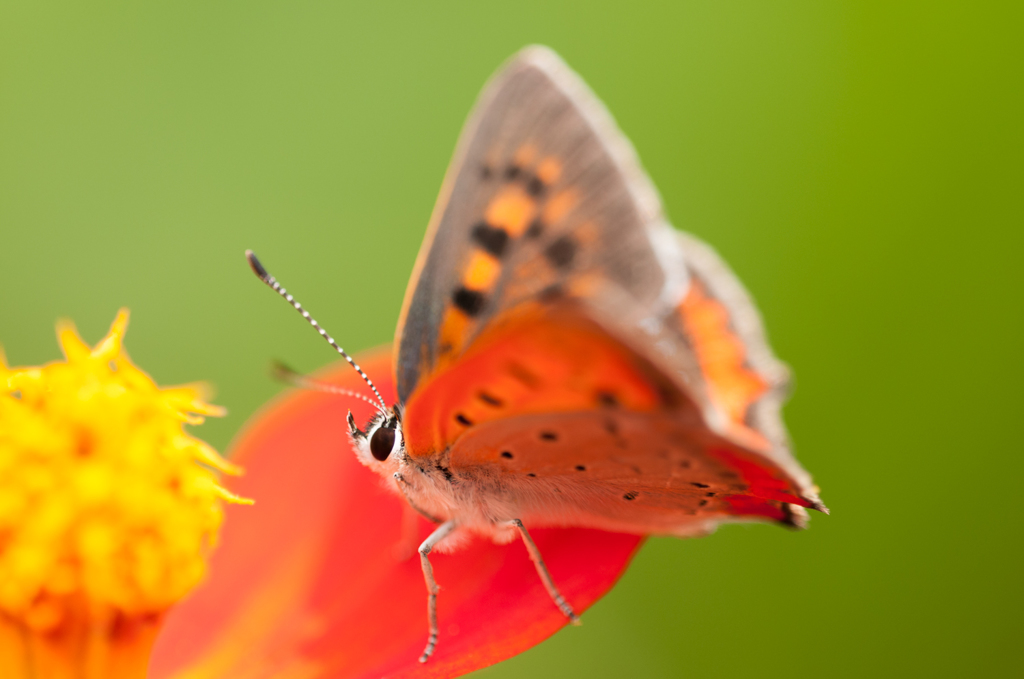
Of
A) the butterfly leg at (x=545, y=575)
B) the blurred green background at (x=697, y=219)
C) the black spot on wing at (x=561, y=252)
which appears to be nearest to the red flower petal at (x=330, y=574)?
the butterfly leg at (x=545, y=575)

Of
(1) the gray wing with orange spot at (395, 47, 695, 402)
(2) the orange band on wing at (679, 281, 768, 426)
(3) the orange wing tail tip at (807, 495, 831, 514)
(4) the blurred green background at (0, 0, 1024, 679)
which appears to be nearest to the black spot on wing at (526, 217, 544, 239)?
(1) the gray wing with orange spot at (395, 47, 695, 402)

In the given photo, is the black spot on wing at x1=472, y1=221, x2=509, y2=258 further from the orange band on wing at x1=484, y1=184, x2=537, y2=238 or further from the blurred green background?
the blurred green background

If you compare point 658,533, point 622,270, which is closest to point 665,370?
point 622,270

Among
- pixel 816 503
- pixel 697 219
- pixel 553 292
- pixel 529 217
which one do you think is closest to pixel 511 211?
pixel 529 217

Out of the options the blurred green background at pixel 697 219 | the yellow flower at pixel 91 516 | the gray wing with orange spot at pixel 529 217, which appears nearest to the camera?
the yellow flower at pixel 91 516

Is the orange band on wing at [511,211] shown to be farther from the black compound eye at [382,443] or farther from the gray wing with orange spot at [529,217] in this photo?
the black compound eye at [382,443]

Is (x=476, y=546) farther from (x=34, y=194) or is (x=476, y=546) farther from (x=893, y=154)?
(x=34, y=194)
